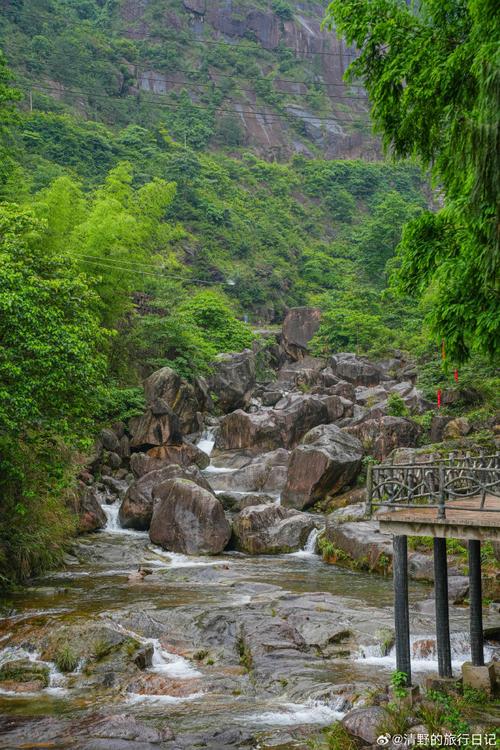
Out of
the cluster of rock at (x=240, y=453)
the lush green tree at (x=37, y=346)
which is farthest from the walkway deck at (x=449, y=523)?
the cluster of rock at (x=240, y=453)

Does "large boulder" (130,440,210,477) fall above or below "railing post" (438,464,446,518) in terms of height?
below

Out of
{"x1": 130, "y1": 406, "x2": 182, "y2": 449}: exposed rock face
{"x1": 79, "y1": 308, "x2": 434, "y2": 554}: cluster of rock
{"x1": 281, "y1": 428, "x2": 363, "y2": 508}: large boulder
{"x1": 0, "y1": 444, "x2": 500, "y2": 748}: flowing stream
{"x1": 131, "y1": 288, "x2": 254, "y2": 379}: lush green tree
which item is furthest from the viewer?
{"x1": 131, "y1": 288, "x2": 254, "y2": 379}: lush green tree

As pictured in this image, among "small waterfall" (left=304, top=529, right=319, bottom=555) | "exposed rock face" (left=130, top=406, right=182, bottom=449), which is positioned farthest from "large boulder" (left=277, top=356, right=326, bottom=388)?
"small waterfall" (left=304, top=529, right=319, bottom=555)

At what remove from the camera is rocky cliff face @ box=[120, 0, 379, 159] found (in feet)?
290

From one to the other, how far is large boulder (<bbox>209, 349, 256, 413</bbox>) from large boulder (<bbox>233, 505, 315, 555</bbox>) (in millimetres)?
17120

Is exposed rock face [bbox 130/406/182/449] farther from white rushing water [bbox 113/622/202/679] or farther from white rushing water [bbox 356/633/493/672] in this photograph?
white rushing water [bbox 356/633/493/672]

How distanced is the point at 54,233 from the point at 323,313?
92.2ft

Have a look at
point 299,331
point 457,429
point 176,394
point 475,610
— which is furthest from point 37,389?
point 299,331

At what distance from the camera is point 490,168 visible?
5.16m

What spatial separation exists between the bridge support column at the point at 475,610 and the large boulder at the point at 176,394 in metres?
21.3

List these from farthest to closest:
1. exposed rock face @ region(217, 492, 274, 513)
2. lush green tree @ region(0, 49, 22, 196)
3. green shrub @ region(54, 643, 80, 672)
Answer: lush green tree @ region(0, 49, 22, 196)
exposed rock face @ region(217, 492, 274, 513)
green shrub @ region(54, 643, 80, 672)

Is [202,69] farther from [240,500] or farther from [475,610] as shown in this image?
[475,610]

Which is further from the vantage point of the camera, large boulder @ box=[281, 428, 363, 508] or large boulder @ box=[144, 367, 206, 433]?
large boulder @ box=[144, 367, 206, 433]

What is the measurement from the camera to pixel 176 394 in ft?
108
